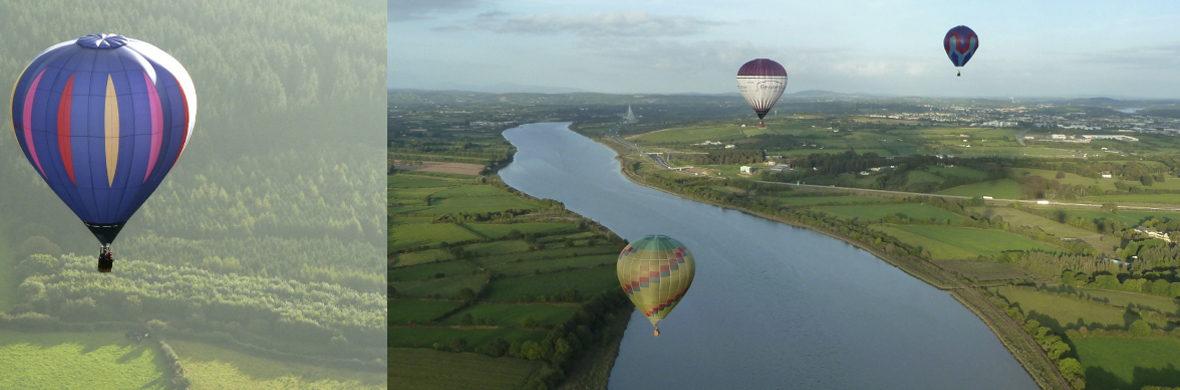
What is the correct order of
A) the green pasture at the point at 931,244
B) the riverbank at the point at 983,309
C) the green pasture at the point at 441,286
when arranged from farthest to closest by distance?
the green pasture at the point at 931,244 → the green pasture at the point at 441,286 → the riverbank at the point at 983,309

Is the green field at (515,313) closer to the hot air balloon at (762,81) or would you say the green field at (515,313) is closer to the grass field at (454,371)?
the grass field at (454,371)

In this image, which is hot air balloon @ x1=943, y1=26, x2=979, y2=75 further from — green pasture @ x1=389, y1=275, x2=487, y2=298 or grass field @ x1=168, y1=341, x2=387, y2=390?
grass field @ x1=168, y1=341, x2=387, y2=390

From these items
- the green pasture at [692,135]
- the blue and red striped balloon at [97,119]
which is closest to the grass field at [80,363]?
the blue and red striped balloon at [97,119]

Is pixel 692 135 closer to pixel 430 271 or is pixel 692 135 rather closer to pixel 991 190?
pixel 991 190

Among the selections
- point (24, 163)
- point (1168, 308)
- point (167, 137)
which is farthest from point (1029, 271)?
point (24, 163)

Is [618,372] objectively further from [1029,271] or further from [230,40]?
[230,40]

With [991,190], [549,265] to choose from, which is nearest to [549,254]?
[549,265]
